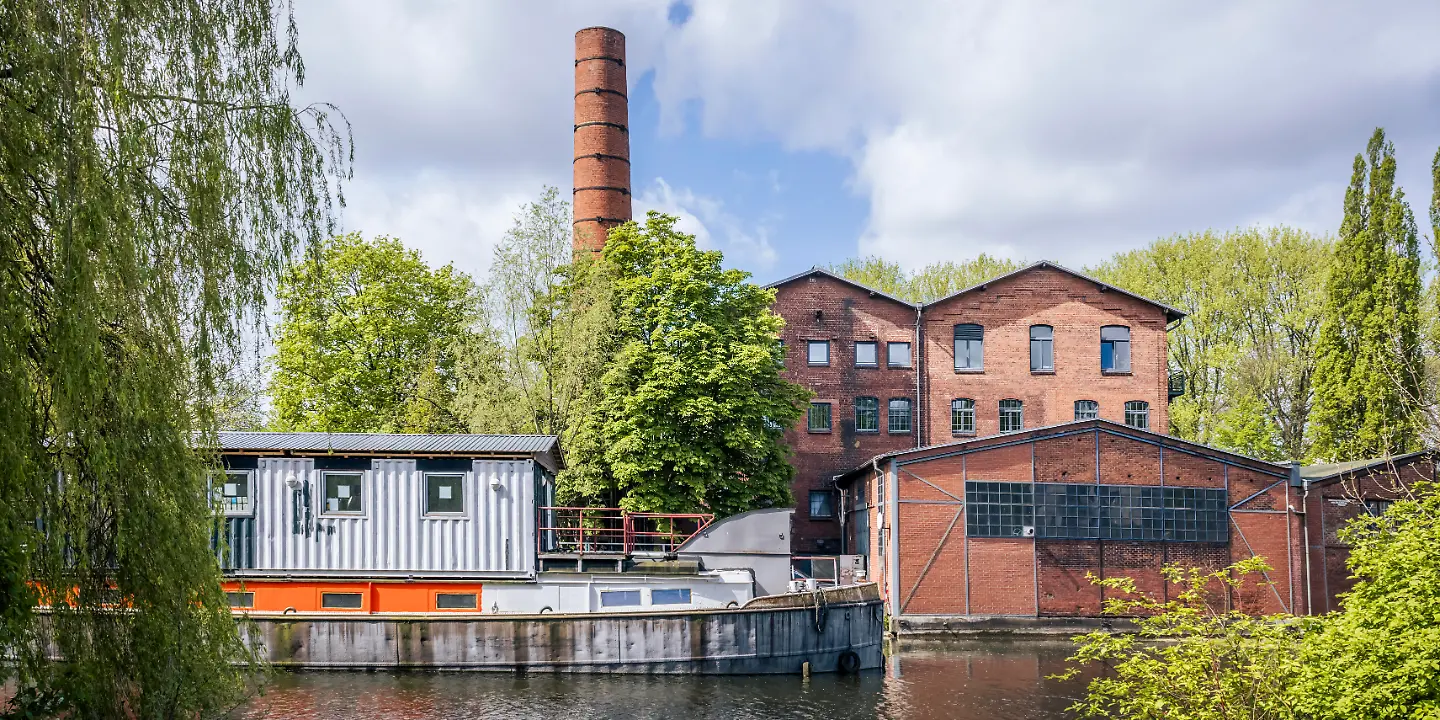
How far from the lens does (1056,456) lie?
113 feet

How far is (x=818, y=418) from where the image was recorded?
43938mm

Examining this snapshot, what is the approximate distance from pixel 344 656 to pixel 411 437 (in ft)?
14.3

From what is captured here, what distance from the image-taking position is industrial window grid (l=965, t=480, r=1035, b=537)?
3425 cm

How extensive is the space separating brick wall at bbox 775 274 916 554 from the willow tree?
3291cm

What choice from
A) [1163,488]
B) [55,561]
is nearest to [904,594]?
[1163,488]

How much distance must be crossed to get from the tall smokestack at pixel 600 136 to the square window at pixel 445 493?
1892 centimetres

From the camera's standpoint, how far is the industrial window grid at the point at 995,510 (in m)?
34.2

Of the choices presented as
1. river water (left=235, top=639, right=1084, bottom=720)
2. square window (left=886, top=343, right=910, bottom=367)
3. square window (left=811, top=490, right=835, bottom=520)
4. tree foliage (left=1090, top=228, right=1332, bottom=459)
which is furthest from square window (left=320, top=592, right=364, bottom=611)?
tree foliage (left=1090, top=228, right=1332, bottom=459)

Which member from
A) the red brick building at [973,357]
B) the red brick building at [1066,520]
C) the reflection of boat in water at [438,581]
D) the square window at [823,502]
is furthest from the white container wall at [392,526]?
the red brick building at [973,357]

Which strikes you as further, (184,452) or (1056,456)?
(1056,456)

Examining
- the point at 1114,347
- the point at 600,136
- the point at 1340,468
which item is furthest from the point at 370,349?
the point at 1340,468

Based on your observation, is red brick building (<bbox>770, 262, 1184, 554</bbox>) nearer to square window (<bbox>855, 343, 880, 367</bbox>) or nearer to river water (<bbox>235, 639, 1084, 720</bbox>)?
square window (<bbox>855, 343, 880, 367</bbox>)

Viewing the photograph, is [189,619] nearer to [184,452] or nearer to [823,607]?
[184,452]

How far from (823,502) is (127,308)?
34.9 metres
